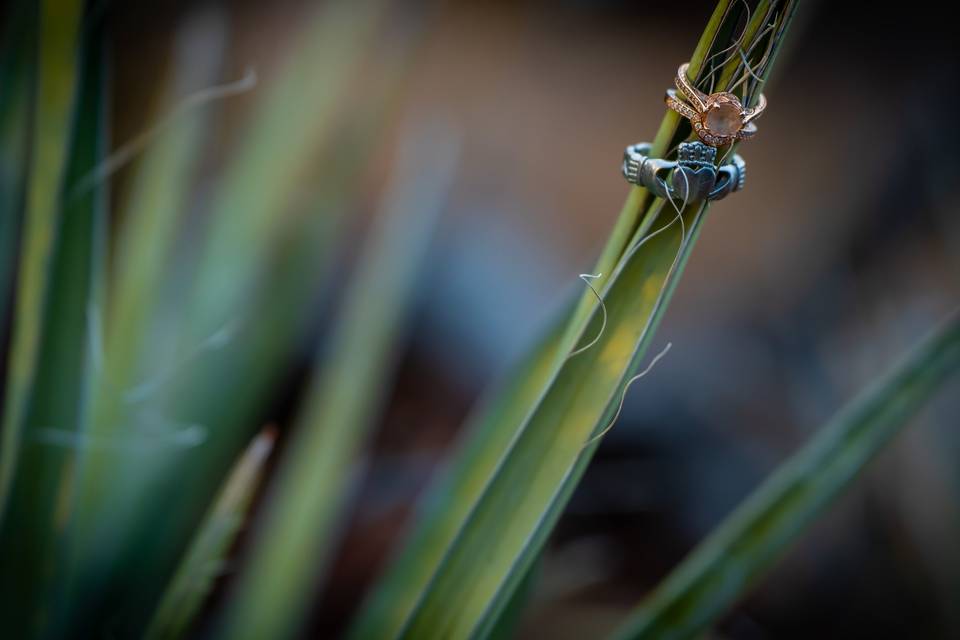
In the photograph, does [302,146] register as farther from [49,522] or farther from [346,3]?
[49,522]

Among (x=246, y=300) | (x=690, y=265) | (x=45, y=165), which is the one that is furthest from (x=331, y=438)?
(x=690, y=265)

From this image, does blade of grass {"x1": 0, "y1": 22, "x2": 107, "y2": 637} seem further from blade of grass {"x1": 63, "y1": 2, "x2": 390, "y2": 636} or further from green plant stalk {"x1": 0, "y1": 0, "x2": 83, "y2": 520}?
blade of grass {"x1": 63, "y1": 2, "x2": 390, "y2": 636}

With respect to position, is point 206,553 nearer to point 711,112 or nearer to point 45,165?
point 45,165

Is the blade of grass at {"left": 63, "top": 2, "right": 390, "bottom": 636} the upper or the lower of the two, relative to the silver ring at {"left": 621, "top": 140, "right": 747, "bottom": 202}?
lower

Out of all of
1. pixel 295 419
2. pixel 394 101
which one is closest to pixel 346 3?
pixel 394 101

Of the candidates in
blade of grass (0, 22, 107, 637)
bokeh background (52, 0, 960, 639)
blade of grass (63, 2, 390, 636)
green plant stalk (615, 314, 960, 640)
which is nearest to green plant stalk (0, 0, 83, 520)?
blade of grass (0, 22, 107, 637)

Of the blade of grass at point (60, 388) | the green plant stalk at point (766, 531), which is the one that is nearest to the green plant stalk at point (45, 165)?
the blade of grass at point (60, 388)
